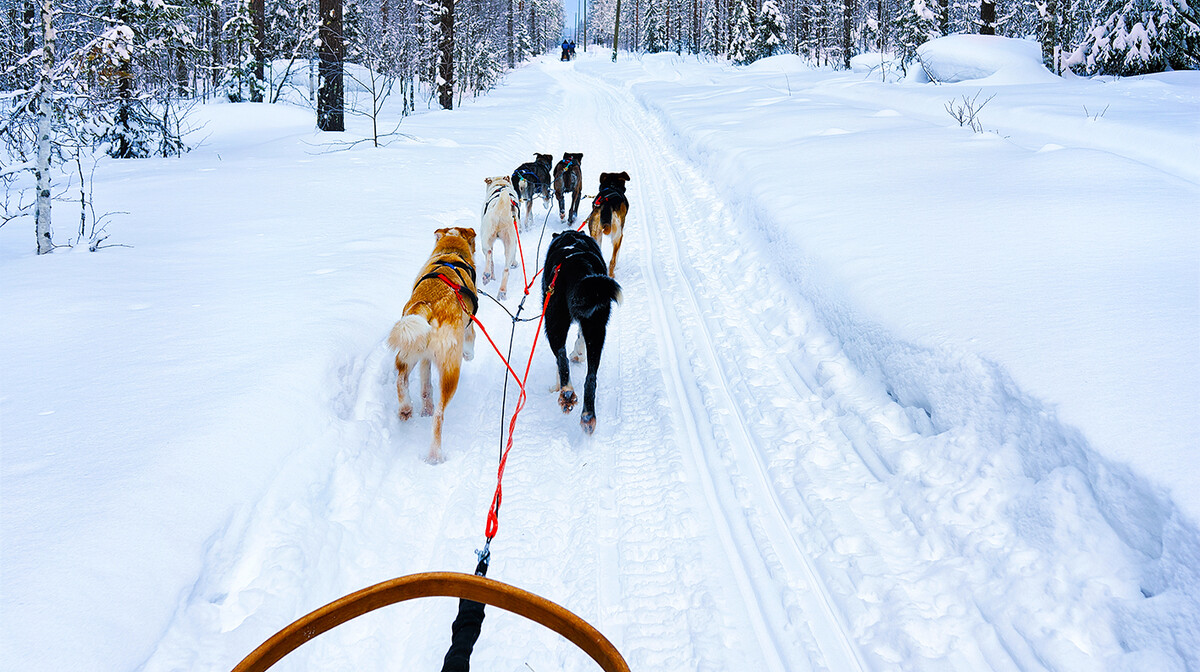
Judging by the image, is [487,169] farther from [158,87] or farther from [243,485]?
[243,485]

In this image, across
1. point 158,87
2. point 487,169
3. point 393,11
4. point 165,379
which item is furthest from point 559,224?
point 393,11

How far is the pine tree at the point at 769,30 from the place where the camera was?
37562 mm

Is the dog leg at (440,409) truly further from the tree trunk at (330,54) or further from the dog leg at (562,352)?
the tree trunk at (330,54)

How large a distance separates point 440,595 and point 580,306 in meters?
2.33

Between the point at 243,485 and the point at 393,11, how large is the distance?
49993mm

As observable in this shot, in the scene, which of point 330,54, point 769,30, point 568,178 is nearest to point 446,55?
point 330,54

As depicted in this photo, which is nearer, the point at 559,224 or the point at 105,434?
the point at 105,434

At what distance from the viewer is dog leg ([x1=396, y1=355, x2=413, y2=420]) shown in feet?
11.7

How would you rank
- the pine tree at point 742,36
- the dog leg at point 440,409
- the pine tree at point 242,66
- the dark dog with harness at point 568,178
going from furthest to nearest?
the pine tree at point 742,36 → the pine tree at point 242,66 → the dark dog with harness at point 568,178 → the dog leg at point 440,409

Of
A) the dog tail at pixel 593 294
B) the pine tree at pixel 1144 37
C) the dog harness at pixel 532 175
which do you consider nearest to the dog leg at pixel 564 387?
the dog tail at pixel 593 294

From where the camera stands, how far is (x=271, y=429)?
3.03 metres

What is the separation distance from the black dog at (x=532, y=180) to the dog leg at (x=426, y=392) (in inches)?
167

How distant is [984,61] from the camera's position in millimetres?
15570

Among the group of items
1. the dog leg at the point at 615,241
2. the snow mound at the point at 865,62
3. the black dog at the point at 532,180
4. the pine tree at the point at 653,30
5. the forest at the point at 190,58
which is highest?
the pine tree at the point at 653,30
